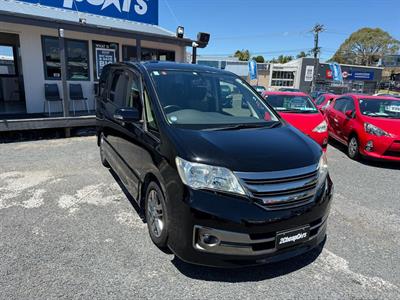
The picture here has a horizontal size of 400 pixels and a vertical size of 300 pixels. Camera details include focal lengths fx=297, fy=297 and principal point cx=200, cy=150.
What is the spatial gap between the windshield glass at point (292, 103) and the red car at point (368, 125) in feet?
2.99

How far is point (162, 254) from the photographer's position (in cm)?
289

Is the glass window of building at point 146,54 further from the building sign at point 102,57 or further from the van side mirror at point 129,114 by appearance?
the van side mirror at point 129,114

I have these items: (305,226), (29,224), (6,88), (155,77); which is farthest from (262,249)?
(6,88)

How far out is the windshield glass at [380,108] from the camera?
6844 mm

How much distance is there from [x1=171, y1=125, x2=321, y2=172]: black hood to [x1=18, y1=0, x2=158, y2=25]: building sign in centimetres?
818

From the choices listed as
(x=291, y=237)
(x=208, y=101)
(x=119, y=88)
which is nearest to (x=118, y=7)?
(x=119, y=88)

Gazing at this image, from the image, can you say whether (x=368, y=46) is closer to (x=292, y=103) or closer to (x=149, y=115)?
(x=292, y=103)

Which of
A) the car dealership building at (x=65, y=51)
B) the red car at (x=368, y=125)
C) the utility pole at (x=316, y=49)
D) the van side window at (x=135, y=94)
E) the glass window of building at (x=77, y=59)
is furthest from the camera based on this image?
the utility pole at (x=316, y=49)

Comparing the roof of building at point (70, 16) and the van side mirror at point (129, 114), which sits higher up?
the roof of building at point (70, 16)

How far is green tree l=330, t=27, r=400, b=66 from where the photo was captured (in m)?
68.4

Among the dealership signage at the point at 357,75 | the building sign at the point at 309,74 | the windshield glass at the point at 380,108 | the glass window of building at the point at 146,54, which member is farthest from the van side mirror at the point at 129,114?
the dealership signage at the point at 357,75

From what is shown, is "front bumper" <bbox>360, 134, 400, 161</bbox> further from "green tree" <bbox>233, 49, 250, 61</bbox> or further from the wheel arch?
"green tree" <bbox>233, 49, 250, 61</bbox>

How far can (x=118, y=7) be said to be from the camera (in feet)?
31.9

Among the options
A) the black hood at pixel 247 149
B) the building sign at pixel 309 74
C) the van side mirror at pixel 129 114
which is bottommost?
the black hood at pixel 247 149
